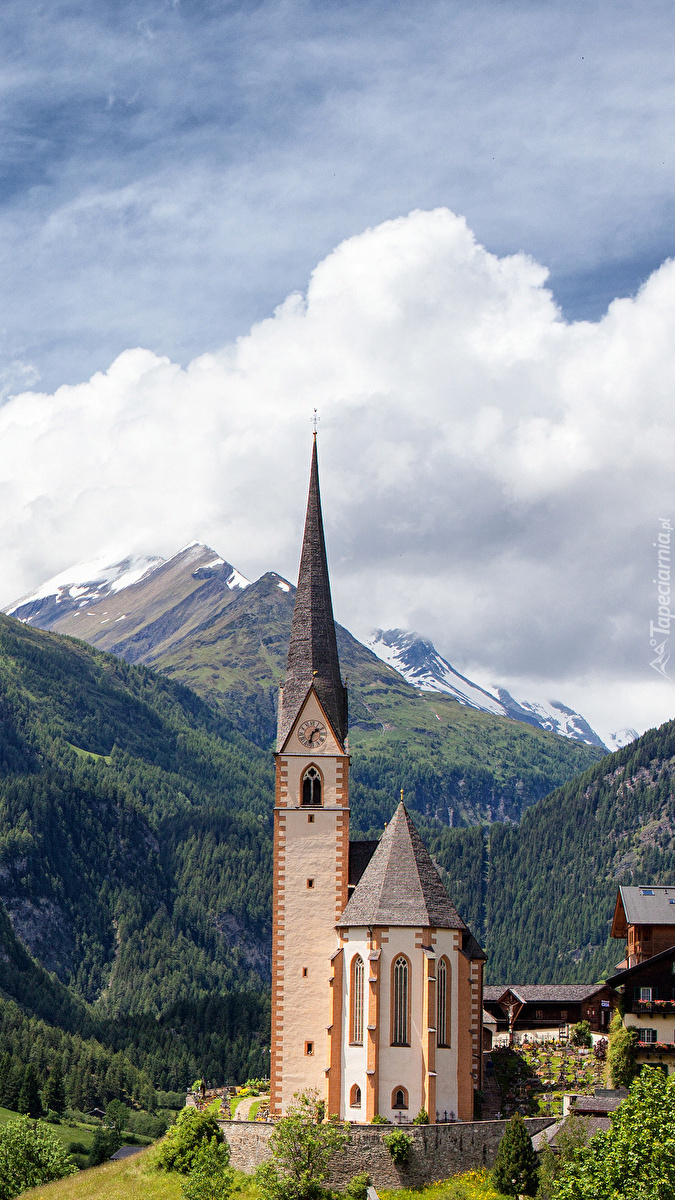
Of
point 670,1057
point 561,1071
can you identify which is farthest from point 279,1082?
point 670,1057

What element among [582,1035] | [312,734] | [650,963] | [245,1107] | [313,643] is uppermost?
[313,643]

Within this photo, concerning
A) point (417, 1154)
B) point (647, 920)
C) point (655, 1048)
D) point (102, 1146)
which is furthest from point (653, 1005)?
point (102, 1146)

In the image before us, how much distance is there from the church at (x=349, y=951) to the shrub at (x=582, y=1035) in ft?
48.7

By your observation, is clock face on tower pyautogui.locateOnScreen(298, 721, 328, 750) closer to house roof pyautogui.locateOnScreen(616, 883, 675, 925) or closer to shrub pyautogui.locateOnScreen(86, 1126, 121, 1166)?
house roof pyautogui.locateOnScreen(616, 883, 675, 925)

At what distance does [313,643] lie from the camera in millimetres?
113438

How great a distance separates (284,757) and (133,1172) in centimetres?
3065

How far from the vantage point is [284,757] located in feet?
358

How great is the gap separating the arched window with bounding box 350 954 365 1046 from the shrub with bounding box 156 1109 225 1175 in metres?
11.2

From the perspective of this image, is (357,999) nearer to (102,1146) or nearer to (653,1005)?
(653,1005)

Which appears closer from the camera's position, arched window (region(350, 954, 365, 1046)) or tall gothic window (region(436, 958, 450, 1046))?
tall gothic window (region(436, 958, 450, 1046))

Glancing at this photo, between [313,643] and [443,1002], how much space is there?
2994 cm

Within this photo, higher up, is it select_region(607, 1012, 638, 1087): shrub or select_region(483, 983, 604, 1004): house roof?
select_region(483, 983, 604, 1004): house roof

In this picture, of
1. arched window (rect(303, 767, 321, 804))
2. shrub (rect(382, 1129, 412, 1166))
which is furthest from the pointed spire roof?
shrub (rect(382, 1129, 412, 1166))

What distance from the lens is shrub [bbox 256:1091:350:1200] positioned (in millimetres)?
81287
